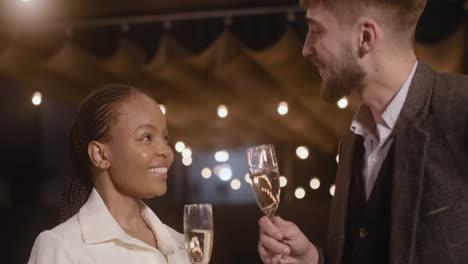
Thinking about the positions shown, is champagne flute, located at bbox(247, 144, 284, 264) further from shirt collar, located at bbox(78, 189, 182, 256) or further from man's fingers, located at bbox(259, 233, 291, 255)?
shirt collar, located at bbox(78, 189, 182, 256)

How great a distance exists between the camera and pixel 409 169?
187cm

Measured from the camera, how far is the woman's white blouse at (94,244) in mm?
1696

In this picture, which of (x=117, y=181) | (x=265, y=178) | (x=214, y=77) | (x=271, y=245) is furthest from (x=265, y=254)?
(x=214, y=77)

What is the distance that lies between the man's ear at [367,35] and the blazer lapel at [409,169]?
209 mm

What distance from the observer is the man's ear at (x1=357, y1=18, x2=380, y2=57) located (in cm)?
205

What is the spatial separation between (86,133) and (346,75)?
2.96 ft

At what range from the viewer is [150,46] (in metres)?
5.57

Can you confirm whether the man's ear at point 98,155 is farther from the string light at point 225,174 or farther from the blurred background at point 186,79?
the string light at point 225,174

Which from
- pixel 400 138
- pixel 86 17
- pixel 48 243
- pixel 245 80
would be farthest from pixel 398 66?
pixel 86 17

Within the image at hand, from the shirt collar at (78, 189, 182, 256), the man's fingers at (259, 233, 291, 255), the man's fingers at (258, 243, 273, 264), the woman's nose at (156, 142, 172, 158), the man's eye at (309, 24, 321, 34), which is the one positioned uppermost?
the man's eye at (309, 24, 321, 34)

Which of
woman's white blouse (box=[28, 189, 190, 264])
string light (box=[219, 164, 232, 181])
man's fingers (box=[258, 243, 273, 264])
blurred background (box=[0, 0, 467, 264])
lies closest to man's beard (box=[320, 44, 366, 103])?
man's fingers (box=[258, 243, 273, 264])

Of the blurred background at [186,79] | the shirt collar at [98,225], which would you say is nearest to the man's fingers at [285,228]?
the shirt collar at [98,225]

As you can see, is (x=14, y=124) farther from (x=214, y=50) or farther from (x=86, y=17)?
(x=214, y=50)

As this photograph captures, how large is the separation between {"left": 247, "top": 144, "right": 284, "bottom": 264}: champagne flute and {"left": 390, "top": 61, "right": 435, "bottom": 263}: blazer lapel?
0.37 metres
